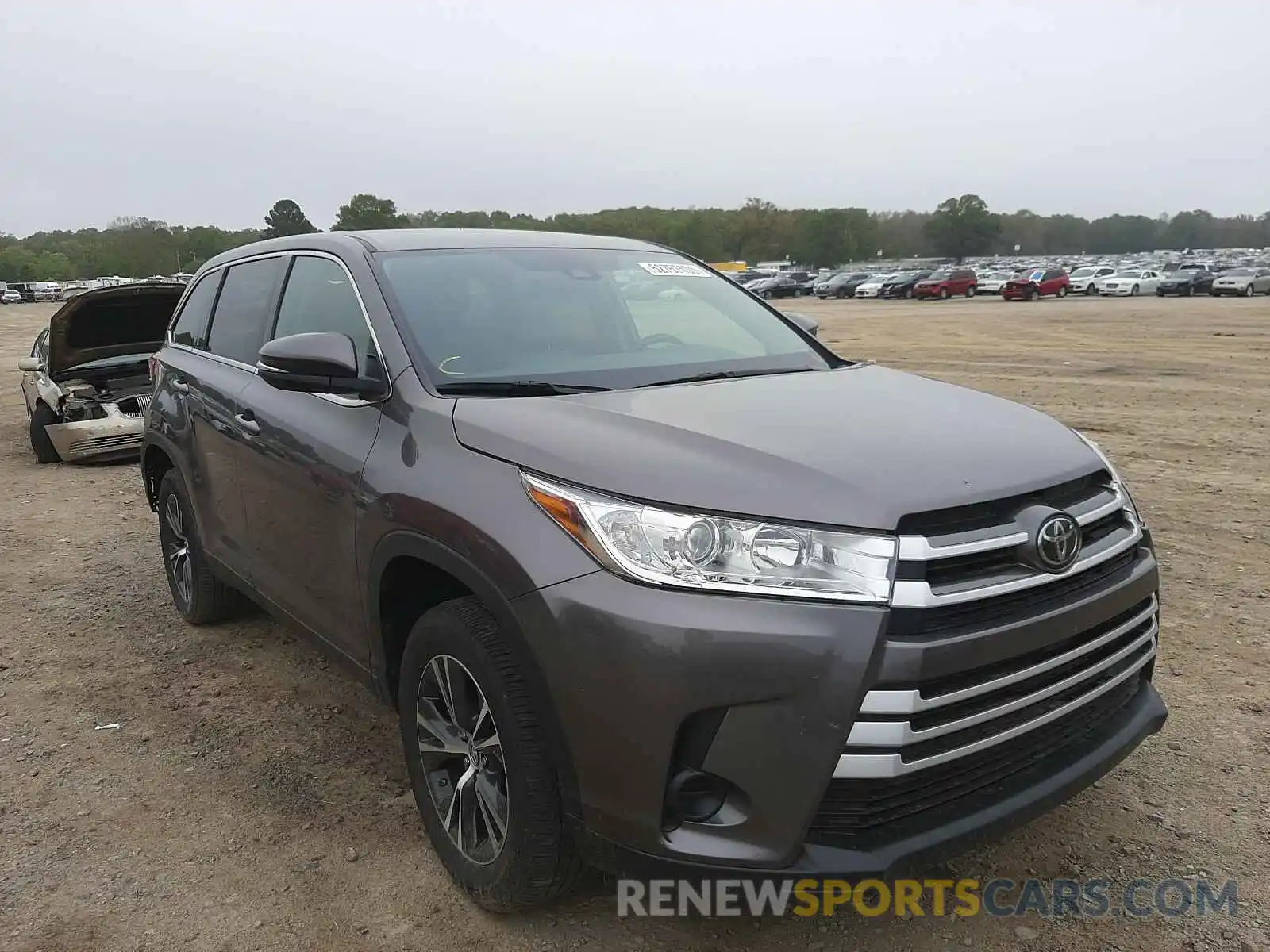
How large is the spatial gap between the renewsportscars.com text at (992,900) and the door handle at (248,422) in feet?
6.91

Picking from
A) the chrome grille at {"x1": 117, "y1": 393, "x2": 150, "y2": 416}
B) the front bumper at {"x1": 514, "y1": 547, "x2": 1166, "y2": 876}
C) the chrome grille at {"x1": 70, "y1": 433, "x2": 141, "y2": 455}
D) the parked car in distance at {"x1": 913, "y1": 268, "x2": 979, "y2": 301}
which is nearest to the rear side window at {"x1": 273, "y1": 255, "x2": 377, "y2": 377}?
the front bumper at {"x1": 514, "y1": 547, "x2": 1166, "y2": 876}

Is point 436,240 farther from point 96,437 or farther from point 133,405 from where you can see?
point 133,405

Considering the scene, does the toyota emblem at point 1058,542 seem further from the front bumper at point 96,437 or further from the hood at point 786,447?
the front bumper at point 96,437

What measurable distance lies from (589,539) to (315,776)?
1.85 meters

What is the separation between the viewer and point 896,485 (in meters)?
2.06

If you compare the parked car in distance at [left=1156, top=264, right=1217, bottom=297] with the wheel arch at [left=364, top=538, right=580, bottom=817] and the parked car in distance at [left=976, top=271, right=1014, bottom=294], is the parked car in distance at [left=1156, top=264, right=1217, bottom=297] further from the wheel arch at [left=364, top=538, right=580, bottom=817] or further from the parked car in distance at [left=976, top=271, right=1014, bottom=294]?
the wheel arch at [left=364, top=538, right=580, bottom=817]

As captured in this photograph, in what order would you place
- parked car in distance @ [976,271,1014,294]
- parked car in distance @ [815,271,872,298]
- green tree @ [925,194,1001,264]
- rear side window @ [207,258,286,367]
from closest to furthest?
rear side window @ [207,258,286,367] < parked car in distance @ [976,271,1014,294] < parked car in distance @ [815,271,872,298] < green tree @ [925,194,1001,264]

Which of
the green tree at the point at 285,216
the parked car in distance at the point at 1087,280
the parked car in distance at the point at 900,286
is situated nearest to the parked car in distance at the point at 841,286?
the parked car in distance at the point at 900,286

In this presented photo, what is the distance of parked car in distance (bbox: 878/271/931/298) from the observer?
2048 inches

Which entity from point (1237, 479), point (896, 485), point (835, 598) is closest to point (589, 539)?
point (835, 598)

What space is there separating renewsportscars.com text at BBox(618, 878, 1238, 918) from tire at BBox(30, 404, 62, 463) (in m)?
9.01

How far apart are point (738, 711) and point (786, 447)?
64 centimetres

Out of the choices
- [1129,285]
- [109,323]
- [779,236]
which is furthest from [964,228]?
[109,323]

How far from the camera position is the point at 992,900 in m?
2.59
